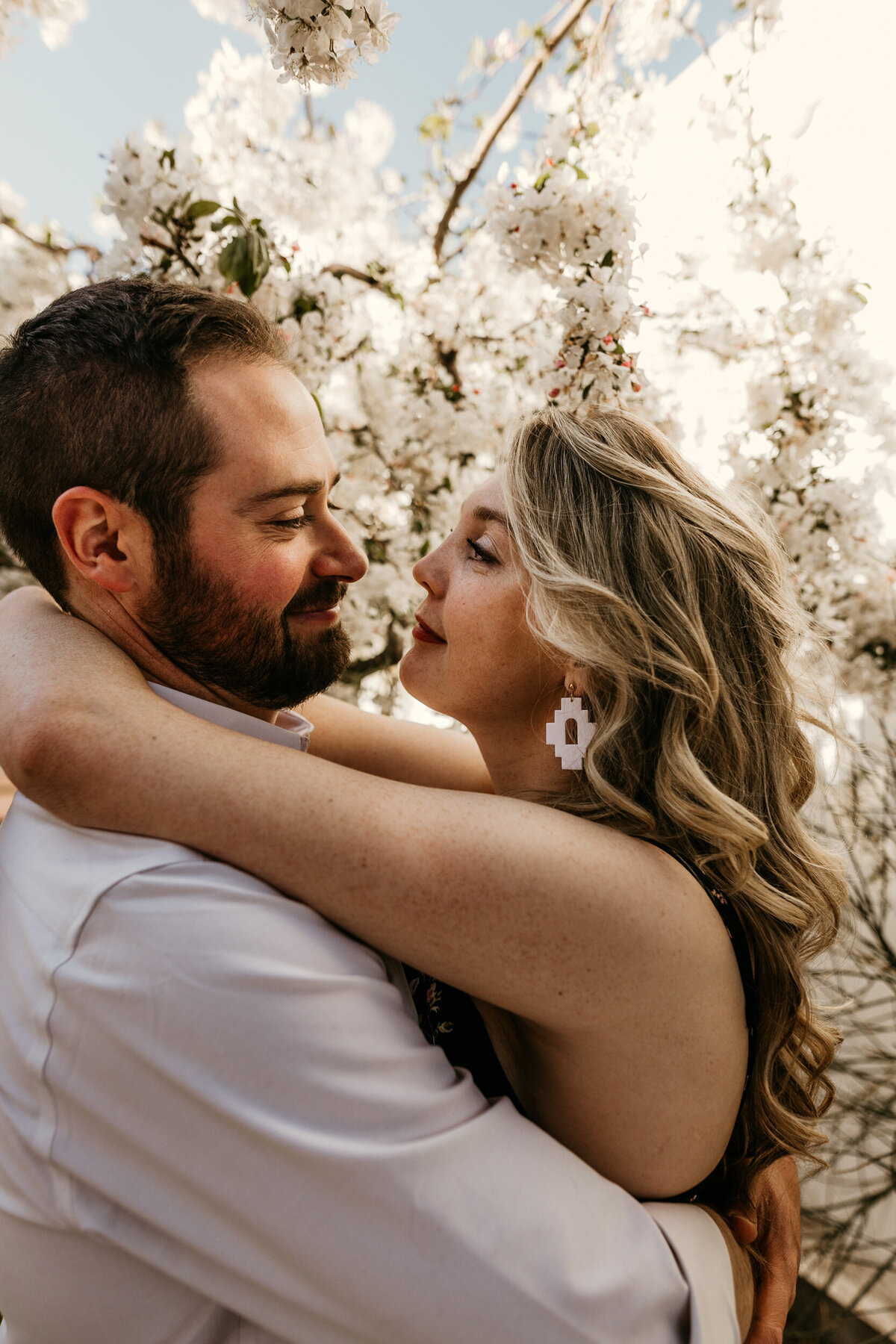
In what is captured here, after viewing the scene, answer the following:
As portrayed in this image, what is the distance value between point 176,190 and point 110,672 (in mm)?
1531

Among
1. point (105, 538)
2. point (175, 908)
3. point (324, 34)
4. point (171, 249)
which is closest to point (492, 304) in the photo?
point (171, 249)

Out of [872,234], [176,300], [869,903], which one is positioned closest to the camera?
[176,300]

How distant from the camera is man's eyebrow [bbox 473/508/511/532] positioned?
1.74 meters

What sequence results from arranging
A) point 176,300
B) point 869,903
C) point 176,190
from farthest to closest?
point 869,903 < point 176,190 < point 176,300

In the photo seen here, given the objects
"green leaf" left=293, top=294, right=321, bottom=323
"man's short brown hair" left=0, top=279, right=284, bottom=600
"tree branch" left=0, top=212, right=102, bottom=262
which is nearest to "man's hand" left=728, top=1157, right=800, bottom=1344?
"man's short brown hair" left=0, top=279, right=284, bottom=600

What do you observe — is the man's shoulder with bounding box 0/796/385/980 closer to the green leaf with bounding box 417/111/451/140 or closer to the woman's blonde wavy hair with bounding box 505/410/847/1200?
the woman's blonde wavy hair with bounding box 505/410/847/1200

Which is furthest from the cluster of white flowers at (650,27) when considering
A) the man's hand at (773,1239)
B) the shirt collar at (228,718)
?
the man's hand at (773,1239)

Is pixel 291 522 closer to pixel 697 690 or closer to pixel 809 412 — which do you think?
pixel 697 690

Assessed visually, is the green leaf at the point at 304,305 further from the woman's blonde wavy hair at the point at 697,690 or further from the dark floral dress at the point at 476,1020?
the dark floral dress at the point at 476,1020

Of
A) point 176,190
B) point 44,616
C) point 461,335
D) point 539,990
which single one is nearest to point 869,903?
point 539,990

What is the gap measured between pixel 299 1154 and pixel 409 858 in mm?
378

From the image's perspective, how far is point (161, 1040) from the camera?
106 cm

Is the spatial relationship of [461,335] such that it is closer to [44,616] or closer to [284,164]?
[284,164]

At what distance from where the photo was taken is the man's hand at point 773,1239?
1.46 metres
